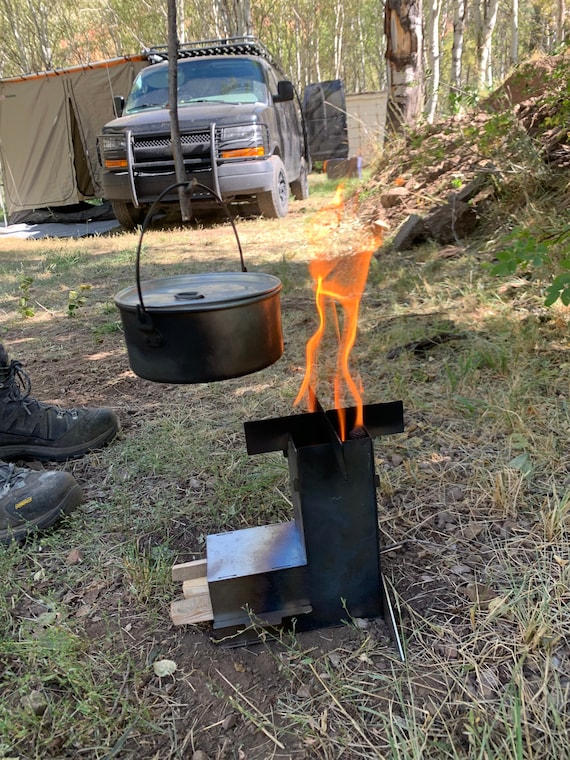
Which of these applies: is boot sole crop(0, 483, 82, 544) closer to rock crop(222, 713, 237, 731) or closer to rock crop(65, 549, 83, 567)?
rock crop(65, 549, 83, 567)

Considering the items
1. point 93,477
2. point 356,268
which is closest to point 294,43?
point 356,268

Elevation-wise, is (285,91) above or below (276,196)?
above

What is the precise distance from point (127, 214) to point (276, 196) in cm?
207

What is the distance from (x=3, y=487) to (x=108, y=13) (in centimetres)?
3006

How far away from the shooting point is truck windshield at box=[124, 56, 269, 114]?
750 cm

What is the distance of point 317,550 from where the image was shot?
1.37 meters

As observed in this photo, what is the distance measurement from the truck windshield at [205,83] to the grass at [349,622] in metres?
5.69

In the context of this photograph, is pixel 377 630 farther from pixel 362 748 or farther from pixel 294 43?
pixel 294 43

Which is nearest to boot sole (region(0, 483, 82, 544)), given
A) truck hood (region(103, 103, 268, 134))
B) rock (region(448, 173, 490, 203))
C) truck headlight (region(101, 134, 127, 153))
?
rock (region(448, 173, 490, 203))

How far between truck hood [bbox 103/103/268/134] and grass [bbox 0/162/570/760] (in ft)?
15.1

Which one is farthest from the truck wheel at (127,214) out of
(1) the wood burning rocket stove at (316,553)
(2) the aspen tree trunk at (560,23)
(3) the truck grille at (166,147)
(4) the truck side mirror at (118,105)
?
(2) the aspen tree trunk at (560,23)

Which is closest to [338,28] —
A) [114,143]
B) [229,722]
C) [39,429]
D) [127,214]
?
[127,214]

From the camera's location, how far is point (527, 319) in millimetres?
3080

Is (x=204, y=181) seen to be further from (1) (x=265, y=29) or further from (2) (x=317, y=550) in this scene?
(1) (x=265, y=29)
